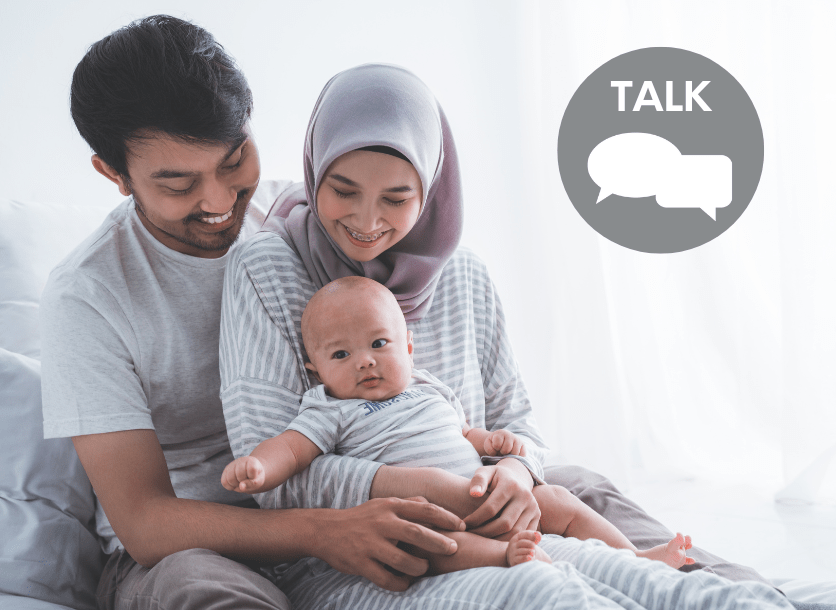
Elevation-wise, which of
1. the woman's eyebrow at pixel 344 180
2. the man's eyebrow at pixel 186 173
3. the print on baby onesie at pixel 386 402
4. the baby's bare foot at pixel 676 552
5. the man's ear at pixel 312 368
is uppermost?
the man's eyebrow at pixel 186 173

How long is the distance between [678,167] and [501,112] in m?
0.85

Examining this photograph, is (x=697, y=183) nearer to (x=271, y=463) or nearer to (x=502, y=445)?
(x=502, y=445)

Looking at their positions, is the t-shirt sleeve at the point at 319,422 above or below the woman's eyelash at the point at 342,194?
below

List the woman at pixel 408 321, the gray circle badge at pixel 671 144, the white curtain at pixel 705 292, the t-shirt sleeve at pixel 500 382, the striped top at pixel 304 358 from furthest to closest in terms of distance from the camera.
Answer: the gray circle badge at pixel 671 144 → the white curtain at pixel 705 292 → the t-shirt sleeve at pixel 500 382 → the striped top at pixel 304 358 → the woman at pixel 408 321

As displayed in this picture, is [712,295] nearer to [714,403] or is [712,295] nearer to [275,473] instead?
[714,403]

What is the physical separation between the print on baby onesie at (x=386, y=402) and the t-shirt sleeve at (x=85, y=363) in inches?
16.5

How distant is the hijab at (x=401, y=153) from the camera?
128cm

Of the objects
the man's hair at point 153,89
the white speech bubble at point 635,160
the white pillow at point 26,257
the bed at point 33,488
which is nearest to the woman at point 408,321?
the man's hair at point 153,89

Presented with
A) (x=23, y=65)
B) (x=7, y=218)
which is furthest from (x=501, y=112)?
(x=7, y=218)

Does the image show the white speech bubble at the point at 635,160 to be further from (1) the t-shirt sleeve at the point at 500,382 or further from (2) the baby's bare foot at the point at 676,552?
(2) the baby's bare foot at the point at 676,552

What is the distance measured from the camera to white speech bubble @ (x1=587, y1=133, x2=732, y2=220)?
2.65 meters

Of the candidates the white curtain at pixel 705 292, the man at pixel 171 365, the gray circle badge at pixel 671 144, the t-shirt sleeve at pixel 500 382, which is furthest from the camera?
the gray circle badge at pixel 671 144

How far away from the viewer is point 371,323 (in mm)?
1246

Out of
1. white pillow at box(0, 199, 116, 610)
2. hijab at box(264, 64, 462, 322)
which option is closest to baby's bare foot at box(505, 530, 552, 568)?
hijab at box(264, 64, 462, 322)
